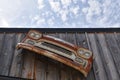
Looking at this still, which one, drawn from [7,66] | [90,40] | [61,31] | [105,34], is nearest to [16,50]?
[7,66]

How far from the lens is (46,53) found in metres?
3.54

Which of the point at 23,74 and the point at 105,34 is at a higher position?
the point at 105,34

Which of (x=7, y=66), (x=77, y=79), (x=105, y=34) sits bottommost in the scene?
(x=77, y=79)

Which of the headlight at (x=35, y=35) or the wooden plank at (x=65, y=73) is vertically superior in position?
the headlight at (x=35, y=35)

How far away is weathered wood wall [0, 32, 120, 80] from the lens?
11.5ft

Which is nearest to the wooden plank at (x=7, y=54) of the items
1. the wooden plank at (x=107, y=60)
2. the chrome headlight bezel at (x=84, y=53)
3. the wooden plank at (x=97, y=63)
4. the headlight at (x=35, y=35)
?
the headlight at (x=35, y=35)

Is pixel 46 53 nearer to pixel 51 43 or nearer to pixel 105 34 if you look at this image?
pixel 51 43

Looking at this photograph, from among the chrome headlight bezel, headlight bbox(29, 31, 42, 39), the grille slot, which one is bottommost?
the chrome headlight bezel

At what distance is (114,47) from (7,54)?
1787mm

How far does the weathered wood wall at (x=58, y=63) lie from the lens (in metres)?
3.51

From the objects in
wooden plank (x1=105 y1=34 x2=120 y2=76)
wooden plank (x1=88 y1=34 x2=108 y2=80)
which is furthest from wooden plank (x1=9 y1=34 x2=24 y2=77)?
wooden plank (x1=105 y1=34 x2=120 y2=76)

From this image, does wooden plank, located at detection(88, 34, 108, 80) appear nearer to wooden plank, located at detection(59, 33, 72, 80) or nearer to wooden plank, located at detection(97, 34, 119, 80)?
wooden plank, located at detection(97, 34, 119, 80)

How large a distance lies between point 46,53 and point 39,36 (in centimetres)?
41

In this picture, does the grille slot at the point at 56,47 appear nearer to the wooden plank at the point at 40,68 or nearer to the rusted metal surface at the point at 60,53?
the rusted metal surface at the point at 60,53
